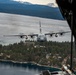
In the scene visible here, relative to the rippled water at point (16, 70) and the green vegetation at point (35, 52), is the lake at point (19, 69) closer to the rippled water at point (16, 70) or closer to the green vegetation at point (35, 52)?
the rippled water at point (16, 70)

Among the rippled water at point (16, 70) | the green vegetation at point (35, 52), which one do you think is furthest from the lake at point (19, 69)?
the green vegetation at point (35, 52)

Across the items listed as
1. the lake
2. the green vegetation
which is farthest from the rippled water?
the green vegetation

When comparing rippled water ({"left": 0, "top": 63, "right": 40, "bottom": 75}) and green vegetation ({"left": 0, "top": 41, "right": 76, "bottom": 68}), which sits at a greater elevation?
green vegetation ({"left": 0, "top": 41, "right": 76, "bottom": 68})

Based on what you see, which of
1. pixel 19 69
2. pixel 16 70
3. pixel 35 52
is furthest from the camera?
pixel 35 52

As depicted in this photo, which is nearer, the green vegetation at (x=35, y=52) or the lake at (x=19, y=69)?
the lake at (x=19, y=69)

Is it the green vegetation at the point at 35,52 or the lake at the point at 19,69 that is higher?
the green vegetation at the point at 35,52

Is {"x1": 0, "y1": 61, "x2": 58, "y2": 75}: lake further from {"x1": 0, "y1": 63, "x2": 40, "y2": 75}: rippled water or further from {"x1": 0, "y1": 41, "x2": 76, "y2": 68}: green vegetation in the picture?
{"x1": 0, "y1": 41, "x2": 76, "y2": 68}: green vegetation

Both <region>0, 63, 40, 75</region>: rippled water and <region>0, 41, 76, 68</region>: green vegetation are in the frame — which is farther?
<region>0, 41, 76, 68</region>: green vegetation

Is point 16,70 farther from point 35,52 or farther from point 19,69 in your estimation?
point 35,52

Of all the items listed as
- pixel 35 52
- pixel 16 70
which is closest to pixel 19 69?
pixel 16 70

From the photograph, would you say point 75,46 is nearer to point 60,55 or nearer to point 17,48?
point 60,55

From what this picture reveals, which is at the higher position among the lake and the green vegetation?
the green vegetation
